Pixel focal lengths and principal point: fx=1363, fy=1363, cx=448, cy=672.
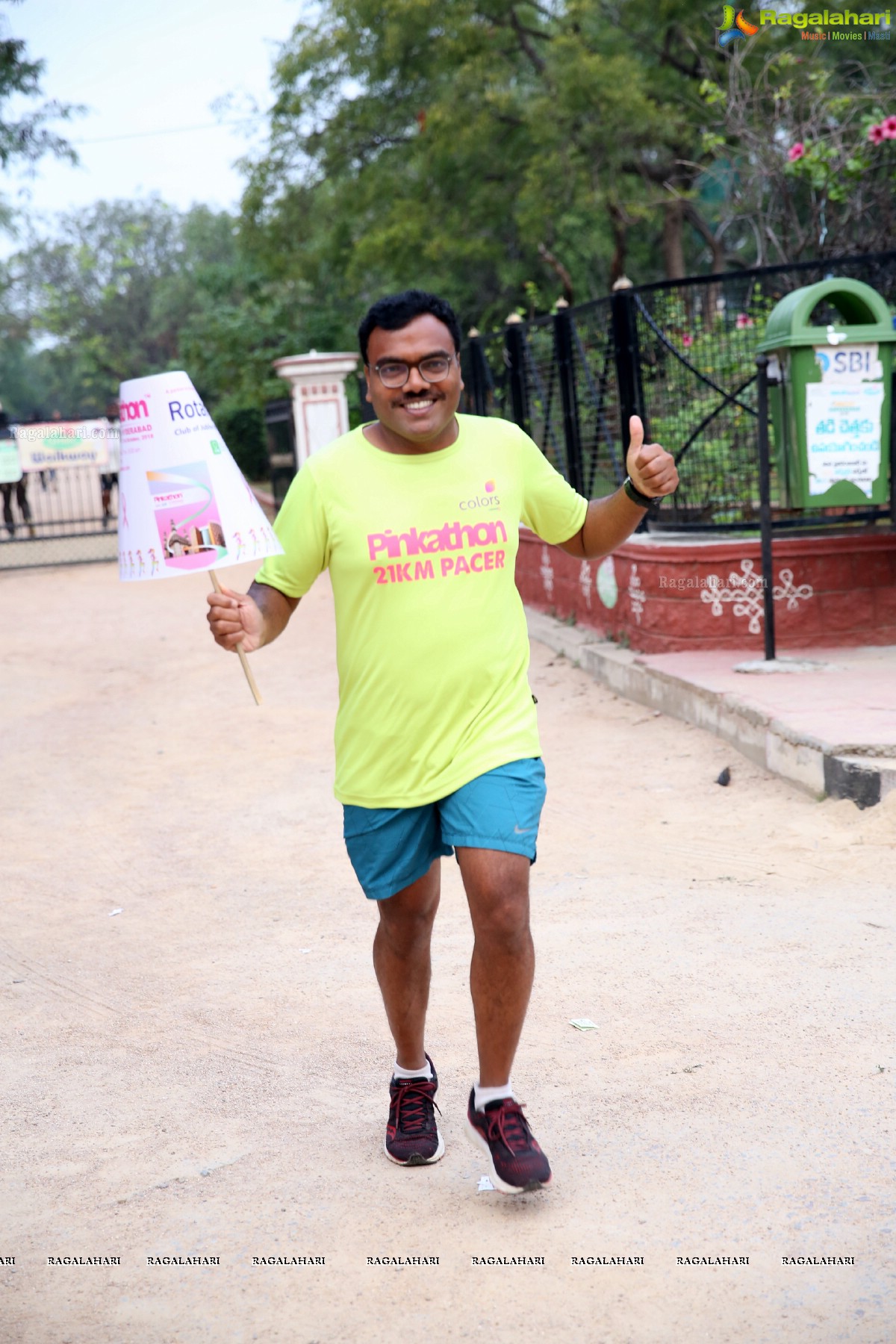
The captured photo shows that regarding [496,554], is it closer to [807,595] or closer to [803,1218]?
[803,1218]

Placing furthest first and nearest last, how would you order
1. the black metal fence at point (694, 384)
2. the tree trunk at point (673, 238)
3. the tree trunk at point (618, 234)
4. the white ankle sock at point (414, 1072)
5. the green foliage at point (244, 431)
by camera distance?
the green foliage at point (244, 431), the tree trunk at point (673, 238), the tree trunk at point (618, 234), the black metal fence at point (694, 384), the white ankle sock at point (414, 1072)

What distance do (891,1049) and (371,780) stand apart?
61.7 inches

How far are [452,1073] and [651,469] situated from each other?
5.37 ft

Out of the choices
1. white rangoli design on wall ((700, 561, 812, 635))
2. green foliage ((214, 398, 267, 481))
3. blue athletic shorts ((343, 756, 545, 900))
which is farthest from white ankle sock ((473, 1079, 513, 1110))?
green foliage ((214, 398, 267, 481))

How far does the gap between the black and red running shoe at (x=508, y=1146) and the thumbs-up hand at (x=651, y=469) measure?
1.34 m

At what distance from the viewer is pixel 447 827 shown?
9.32 feet

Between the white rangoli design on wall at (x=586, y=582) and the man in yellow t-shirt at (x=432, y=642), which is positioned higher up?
the man in yellow t-shirt at (x=432, y=642)

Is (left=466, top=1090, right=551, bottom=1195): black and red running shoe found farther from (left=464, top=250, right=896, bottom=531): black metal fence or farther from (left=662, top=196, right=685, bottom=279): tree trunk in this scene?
(left=662, top=196, right=685, bottom=279): tree trunk

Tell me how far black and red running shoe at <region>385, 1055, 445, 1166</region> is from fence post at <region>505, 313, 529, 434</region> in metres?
8.22

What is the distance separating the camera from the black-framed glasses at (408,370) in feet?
9.30

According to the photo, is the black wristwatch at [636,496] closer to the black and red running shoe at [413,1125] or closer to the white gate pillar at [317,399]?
the black and red running shoe at [413,1125]

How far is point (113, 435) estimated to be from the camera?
64.6 ft

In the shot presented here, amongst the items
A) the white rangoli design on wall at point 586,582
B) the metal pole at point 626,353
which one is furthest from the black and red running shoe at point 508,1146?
the white rangoli design on wall at point 586,582

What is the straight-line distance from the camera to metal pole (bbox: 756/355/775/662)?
675 centimetres
